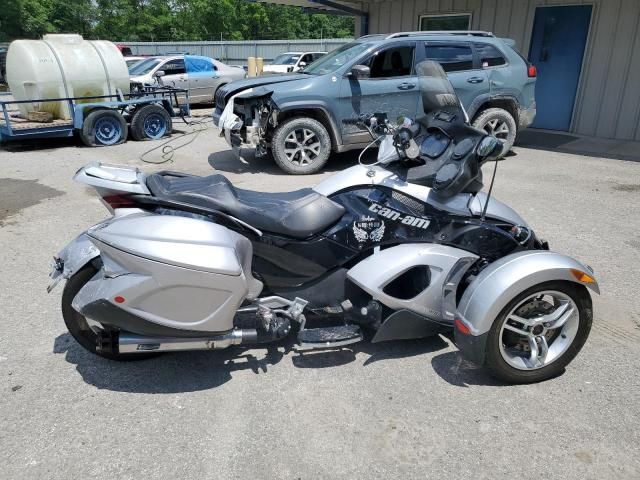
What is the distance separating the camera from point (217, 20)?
5481cm

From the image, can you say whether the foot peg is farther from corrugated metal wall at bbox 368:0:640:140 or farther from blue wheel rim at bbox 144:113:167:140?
corrugated metal wall at bbox 368:0:640:140

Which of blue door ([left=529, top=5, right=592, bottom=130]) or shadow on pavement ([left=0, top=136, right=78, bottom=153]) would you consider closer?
shadow on pavement ([left=0, top=136, right=78, bottom=153])

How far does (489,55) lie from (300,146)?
3.74 m

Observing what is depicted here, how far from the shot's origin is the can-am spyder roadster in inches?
104

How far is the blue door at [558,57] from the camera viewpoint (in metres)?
11.1

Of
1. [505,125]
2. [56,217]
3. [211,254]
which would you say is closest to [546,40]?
[505,125]

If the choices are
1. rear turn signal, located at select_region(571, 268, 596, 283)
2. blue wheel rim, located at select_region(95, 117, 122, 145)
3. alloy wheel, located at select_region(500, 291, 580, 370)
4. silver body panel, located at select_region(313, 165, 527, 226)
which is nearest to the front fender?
silver body panel, located at select_region(313, 165, 527, 226)

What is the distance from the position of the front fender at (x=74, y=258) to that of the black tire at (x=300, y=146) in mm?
5242

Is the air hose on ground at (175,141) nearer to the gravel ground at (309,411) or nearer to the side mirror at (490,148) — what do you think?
the gravel ground at (309,411)

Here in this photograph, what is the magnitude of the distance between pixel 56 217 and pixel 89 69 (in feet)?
19.1

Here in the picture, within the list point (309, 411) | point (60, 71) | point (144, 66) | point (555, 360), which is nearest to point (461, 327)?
point (555, 360)

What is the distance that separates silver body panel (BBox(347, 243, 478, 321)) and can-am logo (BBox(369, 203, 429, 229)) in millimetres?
125

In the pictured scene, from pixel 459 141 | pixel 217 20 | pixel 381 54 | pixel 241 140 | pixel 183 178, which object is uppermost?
pixel 217 20

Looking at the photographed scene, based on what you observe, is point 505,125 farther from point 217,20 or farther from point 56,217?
point 217,20
